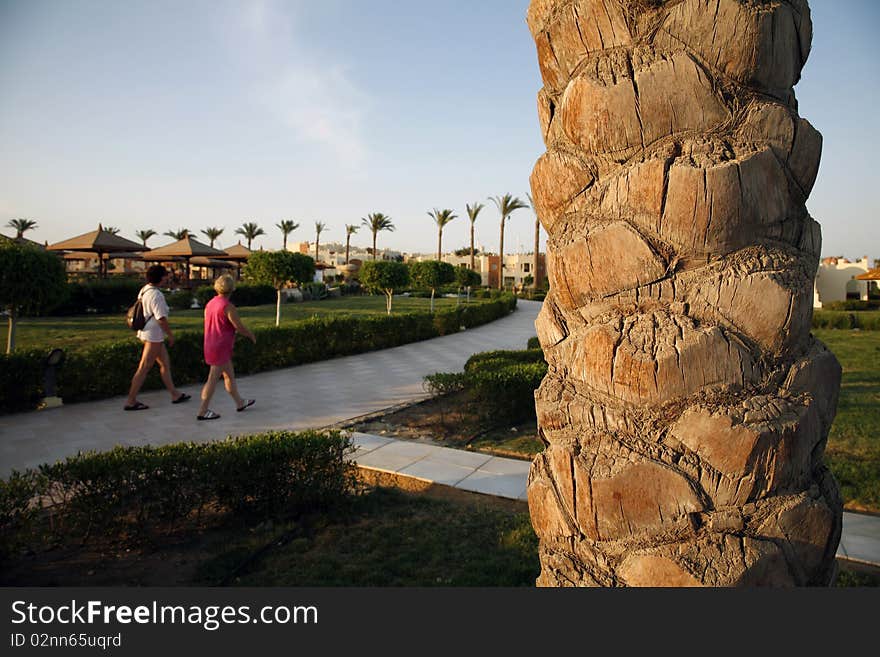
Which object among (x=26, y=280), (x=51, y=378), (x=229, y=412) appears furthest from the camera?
(x=26, y=280)

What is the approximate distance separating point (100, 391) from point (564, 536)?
8328mm

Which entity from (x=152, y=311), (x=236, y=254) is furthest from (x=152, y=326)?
(x=236, y=254)

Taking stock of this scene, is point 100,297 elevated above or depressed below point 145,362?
above

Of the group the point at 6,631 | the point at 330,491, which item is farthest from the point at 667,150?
the point at 330,491

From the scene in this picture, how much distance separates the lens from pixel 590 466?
1.38 meters

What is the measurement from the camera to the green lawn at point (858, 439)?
15.1 ft

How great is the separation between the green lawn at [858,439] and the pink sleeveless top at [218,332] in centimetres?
679

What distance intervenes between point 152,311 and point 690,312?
7105mm

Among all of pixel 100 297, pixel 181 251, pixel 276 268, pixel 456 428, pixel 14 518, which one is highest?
pixel 181 251

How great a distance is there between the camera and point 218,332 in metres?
6.62

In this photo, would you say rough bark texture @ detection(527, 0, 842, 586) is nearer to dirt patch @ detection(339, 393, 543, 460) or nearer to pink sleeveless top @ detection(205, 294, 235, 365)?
dirt patch @ detection(339, 393, 543, 460)

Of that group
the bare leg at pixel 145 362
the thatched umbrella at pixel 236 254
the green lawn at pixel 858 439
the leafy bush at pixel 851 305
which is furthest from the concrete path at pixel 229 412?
the leafy bush at pixel 851 305

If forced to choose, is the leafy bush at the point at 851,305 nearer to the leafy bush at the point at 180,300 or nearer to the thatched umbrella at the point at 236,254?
the thatched umbrella at the point at 236,254

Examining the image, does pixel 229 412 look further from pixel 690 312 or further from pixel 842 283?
pixel 842 283
